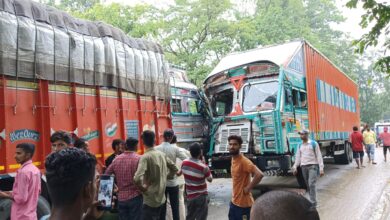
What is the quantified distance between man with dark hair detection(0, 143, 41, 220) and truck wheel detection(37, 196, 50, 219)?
586 mm

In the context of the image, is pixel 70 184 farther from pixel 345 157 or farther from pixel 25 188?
pixel 345 157

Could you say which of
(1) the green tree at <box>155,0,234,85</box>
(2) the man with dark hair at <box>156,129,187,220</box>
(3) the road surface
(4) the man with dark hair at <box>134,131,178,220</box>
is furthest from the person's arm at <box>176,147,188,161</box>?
(1) the green tree at <box>155,0,234,85</box>

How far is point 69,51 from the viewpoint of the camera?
5.71 metres

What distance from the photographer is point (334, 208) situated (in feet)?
25.8

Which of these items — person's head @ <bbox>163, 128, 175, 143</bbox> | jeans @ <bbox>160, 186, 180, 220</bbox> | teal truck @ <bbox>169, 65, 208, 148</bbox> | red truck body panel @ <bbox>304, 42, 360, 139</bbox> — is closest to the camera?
jeans @ <bbox>160, 186, 180, 220</bbox>

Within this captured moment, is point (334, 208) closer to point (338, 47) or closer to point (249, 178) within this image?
point (249, 178)

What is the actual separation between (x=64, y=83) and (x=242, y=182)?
276 centimetres

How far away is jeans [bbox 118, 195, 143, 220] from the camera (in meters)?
4.76

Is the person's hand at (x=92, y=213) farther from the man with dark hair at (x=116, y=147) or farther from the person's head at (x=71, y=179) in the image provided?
the man with dark hair at (x=116, y=147)

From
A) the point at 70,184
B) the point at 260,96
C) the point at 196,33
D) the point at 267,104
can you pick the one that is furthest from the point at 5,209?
the point at 196,33

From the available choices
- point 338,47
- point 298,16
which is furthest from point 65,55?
point 338,47

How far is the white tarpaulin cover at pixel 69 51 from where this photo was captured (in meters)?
4.86

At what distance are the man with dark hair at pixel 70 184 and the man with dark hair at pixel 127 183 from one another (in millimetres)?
3013

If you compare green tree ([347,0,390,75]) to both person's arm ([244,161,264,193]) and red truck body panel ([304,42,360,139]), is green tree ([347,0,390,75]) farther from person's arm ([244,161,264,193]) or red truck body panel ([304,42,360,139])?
red truck body panel ([304,42,360,139])
